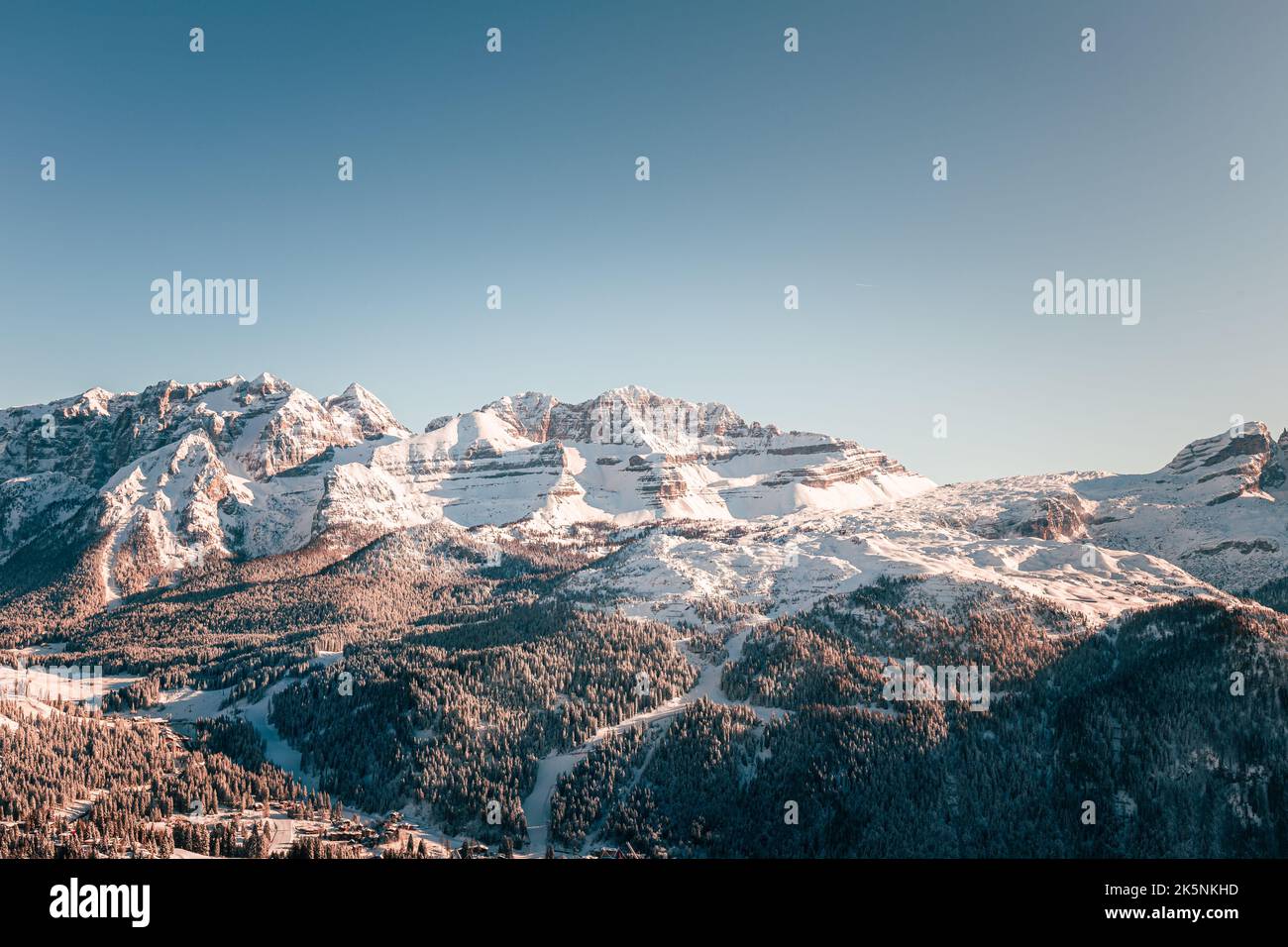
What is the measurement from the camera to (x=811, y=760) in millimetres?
142750

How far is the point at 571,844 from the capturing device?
130 metres

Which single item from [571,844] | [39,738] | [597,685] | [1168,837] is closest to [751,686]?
[597,685]

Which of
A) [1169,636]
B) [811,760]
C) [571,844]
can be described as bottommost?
[571,844]
